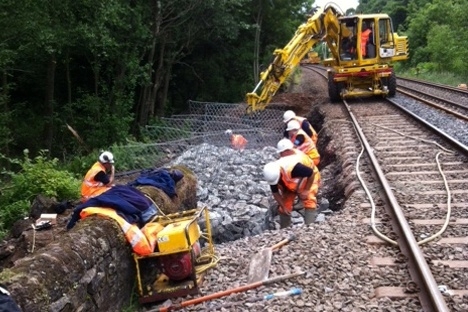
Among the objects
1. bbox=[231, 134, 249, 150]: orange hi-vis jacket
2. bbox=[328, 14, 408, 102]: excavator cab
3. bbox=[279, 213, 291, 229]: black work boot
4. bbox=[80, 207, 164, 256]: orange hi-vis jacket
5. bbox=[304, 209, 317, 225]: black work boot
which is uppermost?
bbox=[328, 14, 408, 102]: excavator cab

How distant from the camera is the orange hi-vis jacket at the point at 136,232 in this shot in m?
5.25

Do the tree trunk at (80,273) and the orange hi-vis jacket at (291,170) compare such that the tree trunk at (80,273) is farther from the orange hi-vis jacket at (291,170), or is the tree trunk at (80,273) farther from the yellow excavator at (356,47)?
the yellow excavator at (356,47)

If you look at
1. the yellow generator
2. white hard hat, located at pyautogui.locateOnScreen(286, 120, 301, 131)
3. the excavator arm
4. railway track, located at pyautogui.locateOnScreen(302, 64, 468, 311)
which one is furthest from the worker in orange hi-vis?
the yellow generator

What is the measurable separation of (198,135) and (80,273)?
9.99 metres

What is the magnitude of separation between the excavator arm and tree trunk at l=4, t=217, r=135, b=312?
9501mm

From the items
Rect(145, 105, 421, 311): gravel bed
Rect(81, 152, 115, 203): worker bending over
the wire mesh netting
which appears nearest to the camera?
Rect(145, 105, 421, 311): gravel bed

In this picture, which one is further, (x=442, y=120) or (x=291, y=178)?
(x=442, y=120)

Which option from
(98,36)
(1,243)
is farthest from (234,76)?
(1,243)

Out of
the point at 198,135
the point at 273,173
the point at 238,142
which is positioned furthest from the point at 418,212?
the point at 198,135

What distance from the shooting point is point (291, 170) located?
23.8 ft

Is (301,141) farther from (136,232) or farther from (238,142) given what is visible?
(238,142)

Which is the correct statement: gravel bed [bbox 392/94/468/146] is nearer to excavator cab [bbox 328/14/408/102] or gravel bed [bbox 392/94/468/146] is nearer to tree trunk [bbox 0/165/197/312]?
excavator cab [bbox 328/14/408/102]

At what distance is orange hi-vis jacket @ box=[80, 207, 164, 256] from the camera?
5.25m

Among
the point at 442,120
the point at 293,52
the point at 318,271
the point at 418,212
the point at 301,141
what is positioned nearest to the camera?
the point at 318,271
